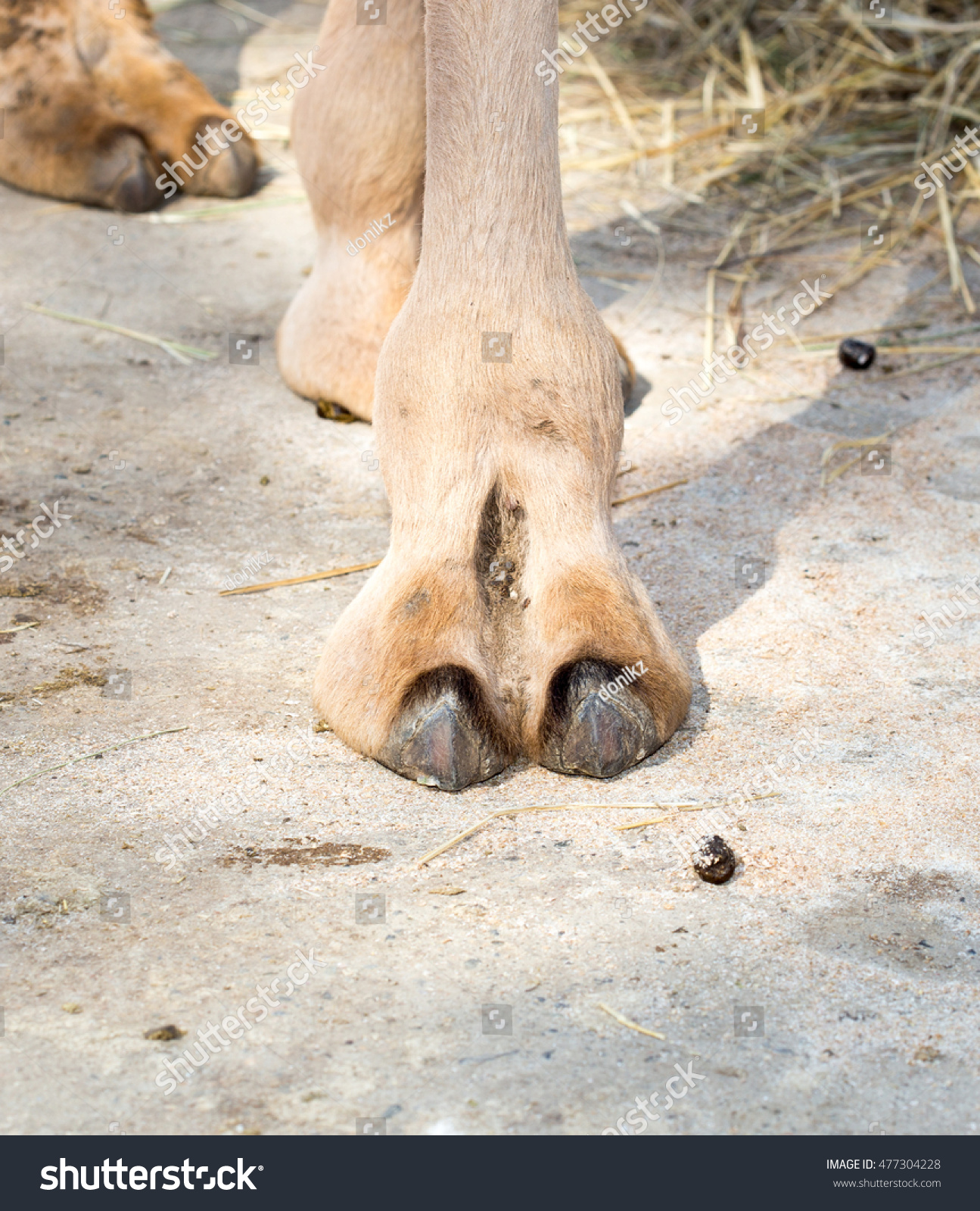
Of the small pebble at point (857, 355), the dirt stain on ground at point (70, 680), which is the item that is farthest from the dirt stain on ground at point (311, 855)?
the small pebble at point (857, 355)

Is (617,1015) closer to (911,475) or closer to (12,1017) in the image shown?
(12,1017)

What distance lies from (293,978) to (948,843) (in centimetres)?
83

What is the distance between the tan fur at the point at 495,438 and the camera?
5.48ft

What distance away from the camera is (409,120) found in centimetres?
258

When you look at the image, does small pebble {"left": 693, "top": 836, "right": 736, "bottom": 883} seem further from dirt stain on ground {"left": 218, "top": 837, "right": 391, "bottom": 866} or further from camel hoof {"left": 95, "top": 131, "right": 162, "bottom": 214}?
camel hoof {"left": 95, "top": 131, "right": 162, "bottom": 214}

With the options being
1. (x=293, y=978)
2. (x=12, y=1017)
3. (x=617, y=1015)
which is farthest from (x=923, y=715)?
(x=12, y=1017)

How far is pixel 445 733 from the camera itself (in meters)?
1.65

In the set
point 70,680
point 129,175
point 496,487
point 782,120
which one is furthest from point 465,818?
point 782,120

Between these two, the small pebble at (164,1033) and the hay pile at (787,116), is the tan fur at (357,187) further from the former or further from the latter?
the small pebble at (164,1033)

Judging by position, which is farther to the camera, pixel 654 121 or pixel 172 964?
pixel 654 121

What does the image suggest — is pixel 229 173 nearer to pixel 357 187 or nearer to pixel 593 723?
pixel 357 187

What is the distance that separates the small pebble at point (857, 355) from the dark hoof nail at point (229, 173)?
5.86ft

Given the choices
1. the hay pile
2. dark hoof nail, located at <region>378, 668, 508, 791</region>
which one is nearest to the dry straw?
the hay pile

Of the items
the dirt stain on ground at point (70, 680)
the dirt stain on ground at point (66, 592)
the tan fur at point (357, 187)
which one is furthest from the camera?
the tan fur at point (357, 187)
